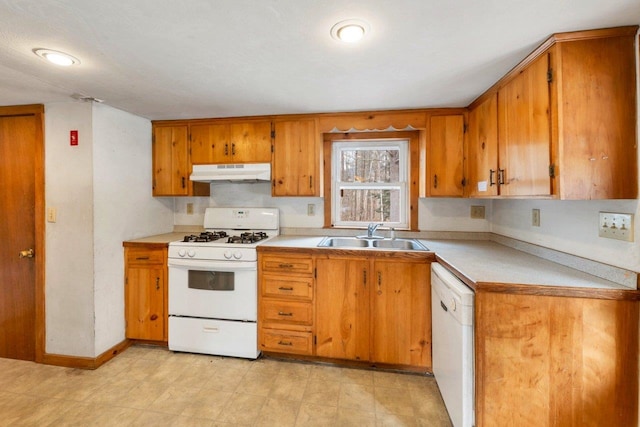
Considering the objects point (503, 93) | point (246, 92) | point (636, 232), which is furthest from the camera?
point (246, 92)

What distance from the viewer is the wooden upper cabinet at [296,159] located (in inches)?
100

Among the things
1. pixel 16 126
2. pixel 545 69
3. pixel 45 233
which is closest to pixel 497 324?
pixel 545 69

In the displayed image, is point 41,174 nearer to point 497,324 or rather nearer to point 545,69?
point 497,324

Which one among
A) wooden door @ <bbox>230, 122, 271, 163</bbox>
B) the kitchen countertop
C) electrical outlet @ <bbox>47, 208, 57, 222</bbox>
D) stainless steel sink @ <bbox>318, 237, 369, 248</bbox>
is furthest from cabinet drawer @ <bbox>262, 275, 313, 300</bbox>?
electrical outlet @ <bbox>47, 208, 57, 222</bbox>

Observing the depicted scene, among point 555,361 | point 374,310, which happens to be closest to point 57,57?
point 374,310

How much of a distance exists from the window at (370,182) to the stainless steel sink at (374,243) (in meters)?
0.26

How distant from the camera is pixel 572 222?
5.14 feet

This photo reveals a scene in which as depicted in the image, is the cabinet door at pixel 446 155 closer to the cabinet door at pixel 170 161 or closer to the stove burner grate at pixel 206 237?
the stove burner grate at pixel 206 237

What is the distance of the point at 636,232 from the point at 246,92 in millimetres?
2338

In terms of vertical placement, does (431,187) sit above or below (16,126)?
below

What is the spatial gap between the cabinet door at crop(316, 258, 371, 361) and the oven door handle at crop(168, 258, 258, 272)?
58cm

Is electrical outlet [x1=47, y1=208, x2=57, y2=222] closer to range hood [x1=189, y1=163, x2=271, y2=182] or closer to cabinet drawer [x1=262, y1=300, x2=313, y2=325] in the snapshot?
range hood [x1=189, y1=163, x2=271, y2=182]

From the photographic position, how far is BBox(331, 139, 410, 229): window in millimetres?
2770

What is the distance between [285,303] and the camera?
7.36 ft
